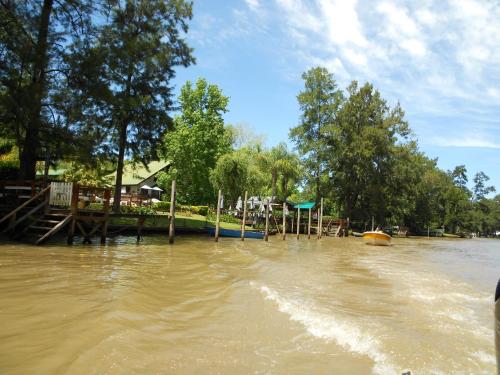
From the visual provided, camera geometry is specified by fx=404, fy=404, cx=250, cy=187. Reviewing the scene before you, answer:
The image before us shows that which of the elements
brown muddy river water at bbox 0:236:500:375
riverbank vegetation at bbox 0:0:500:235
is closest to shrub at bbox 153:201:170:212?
riverbank vegetation at bbox 0:0:500:235

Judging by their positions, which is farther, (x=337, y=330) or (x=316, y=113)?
(x=316, y=113)

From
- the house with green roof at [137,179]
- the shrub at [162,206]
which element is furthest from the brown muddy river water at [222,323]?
the house with green roof at [137,179]

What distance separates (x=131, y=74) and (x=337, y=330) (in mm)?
19917

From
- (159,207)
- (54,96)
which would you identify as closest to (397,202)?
(159,207)

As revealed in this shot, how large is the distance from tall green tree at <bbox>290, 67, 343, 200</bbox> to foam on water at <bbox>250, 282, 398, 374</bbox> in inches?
1772

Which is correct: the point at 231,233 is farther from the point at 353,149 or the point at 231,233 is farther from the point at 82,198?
the point at 353,149

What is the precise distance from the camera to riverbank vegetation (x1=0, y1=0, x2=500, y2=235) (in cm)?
1731

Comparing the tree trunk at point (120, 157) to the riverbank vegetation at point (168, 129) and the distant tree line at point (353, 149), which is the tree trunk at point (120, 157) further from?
the distant tree line at point (353, 149)

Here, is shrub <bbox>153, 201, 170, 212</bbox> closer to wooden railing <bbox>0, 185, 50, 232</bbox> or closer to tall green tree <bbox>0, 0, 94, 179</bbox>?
tall green tree <bbox>0, 0, 94, 179</bbox>

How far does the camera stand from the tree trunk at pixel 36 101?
613 inches

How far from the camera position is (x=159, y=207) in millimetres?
37250

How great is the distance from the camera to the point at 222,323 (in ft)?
22.0

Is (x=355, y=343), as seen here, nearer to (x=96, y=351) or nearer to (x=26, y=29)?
(x=96, y=351)

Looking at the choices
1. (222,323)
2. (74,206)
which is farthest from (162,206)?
(222,323)
